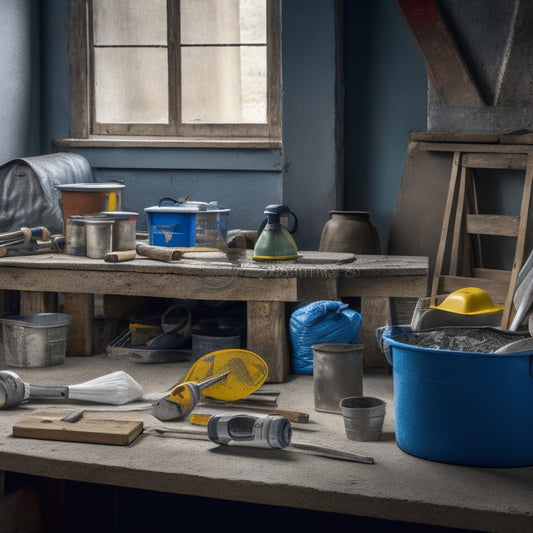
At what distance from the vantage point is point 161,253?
150 inches

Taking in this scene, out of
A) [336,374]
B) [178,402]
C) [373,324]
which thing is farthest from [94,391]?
[373,324]

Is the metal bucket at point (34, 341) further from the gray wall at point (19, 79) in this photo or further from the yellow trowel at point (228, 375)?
the gray wall at point (19, 79)

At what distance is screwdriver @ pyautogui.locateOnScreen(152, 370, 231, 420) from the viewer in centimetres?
296

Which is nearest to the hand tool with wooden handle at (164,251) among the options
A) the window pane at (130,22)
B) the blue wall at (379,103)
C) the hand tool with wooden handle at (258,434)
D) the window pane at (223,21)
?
the hand tool with wooden handle at (258,434)

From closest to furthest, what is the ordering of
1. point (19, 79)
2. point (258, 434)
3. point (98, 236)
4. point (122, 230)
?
point (258, 434) < point (98, 236) < point (122, 230) < point (19, 79)

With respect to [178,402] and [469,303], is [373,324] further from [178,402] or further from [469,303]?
[178,402]

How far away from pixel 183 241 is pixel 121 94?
2298 millimetres

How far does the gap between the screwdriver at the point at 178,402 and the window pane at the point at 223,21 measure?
11.0 feet

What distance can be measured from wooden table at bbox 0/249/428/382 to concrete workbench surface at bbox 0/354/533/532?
0.65m

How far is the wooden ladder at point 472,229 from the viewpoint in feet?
16.8

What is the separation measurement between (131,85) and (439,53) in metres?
2.10

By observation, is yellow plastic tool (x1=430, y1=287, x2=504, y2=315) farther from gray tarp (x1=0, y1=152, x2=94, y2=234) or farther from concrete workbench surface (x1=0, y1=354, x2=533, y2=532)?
gray tarp (x1=0, y1=152, x2=94, y2=234)

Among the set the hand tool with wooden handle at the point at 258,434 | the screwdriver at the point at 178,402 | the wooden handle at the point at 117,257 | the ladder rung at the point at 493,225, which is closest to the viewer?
the hand tool with wooden handle at the point at 258,434

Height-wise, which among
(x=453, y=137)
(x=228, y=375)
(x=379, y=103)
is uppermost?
(x=379, y=103)
